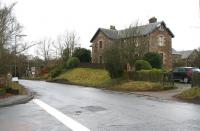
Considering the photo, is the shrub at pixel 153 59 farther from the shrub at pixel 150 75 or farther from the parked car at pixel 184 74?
the shrub at pixel 150 75

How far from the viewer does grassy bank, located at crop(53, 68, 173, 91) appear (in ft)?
98.9

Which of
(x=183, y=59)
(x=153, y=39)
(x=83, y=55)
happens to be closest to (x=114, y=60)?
(x=83, y=55)

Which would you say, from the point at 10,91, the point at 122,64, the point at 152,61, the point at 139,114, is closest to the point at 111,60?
the point at 122,64

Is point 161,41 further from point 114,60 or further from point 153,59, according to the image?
point 114,60

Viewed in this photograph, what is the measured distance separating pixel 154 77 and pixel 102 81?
10.4 metres

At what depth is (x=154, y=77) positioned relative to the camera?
32.2 m

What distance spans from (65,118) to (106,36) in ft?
169

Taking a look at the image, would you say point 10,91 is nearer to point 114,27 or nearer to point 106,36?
point 106,36

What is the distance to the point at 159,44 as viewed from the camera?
201ft

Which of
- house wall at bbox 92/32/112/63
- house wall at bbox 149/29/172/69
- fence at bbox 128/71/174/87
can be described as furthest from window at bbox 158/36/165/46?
fence at bbox 128/71/174/87

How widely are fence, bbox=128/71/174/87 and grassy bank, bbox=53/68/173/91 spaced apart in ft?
2.58

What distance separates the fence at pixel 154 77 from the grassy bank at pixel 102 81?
79 centimetres

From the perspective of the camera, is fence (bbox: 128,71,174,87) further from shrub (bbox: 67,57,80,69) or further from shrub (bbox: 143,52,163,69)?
shrub (bbox: 67,57,80,69)

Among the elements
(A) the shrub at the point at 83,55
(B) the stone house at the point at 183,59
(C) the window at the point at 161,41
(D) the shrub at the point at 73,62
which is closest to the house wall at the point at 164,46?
(C) the window at the point at 161,41
